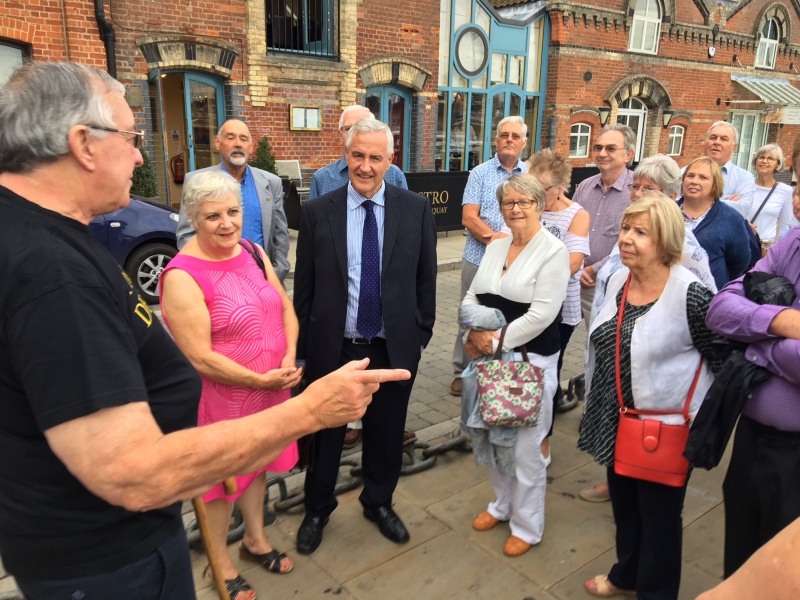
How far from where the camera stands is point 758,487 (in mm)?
2195

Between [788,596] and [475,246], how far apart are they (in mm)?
3989

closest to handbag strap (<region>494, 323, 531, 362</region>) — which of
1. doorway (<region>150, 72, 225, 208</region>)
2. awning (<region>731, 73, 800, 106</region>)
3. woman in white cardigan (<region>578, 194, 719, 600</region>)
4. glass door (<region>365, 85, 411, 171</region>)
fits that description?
woman in white cardigan (<region>578, 194, 719, 600</region>)

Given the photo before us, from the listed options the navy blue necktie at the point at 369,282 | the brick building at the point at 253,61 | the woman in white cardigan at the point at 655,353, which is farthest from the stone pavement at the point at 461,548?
the brick building at the point at 253,61

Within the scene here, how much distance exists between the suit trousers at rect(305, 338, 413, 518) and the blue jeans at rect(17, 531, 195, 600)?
1.41 meters

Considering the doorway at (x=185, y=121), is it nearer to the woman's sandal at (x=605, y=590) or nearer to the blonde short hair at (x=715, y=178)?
the blonde short hair at (x=715, y=178)

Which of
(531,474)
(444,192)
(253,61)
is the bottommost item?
(531,474)

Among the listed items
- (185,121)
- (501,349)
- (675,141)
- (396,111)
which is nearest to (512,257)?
(501,349)

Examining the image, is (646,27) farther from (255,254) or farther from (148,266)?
(255,254)

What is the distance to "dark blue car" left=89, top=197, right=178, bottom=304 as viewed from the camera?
22.9ft

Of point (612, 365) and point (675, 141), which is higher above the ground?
point (675, 141)

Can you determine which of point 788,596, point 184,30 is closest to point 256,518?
point 788,596

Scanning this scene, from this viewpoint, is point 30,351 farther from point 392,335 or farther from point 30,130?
point 392,335

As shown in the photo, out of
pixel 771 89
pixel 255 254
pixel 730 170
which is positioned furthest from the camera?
pixel 771 89

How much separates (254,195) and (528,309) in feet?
6.68
